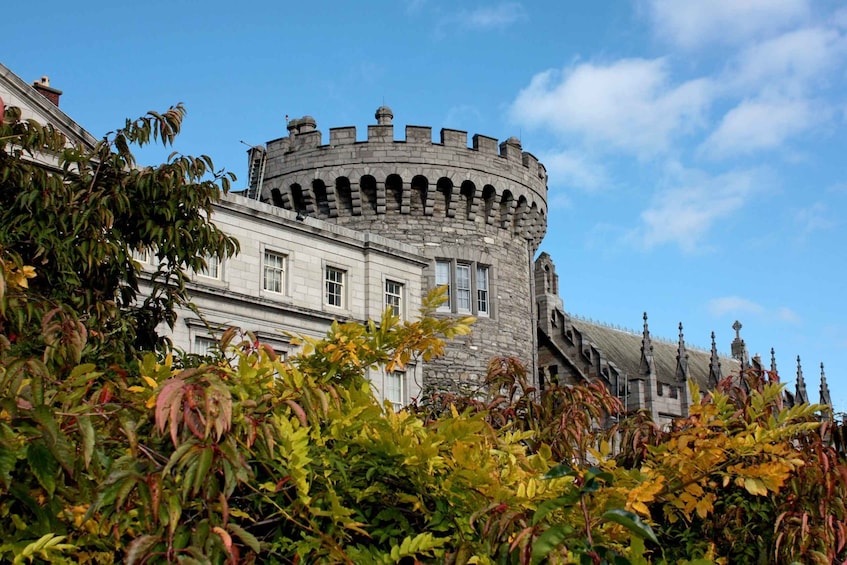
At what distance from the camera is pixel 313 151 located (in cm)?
3341

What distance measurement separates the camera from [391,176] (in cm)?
3256

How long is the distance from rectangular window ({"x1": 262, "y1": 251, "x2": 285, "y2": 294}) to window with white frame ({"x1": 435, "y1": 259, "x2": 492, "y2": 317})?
21.5ft

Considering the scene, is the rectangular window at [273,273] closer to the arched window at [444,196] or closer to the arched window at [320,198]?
the arched window at [320,198]

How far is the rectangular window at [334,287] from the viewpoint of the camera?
92.1 ft

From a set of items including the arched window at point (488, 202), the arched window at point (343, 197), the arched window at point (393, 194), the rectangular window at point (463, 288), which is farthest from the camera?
the arched window at point (488, 202)

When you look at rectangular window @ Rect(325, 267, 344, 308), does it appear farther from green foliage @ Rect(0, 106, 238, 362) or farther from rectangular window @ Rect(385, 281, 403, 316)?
green foliage @ Rect(0, 106, 238, 362)

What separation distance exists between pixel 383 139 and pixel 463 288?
5703 mm

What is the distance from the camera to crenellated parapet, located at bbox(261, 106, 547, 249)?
1287 inches

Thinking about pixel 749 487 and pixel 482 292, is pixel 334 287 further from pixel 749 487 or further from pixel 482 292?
pixel 749 487

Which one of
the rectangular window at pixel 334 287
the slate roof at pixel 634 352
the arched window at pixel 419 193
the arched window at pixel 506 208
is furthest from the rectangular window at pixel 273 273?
the slate roof at pixel 634 352

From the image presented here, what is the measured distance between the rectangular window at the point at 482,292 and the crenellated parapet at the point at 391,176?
1.66 m

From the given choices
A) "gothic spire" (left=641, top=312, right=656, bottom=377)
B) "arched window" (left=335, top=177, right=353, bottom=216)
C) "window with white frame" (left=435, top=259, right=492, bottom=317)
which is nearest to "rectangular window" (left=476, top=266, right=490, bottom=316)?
"window with white frame" (left=435, top=259, right=492, bottom=317)

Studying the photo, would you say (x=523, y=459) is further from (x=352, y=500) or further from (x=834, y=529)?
(x=834, y=529)

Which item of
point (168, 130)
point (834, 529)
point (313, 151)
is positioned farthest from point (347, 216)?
point (834, 529)
